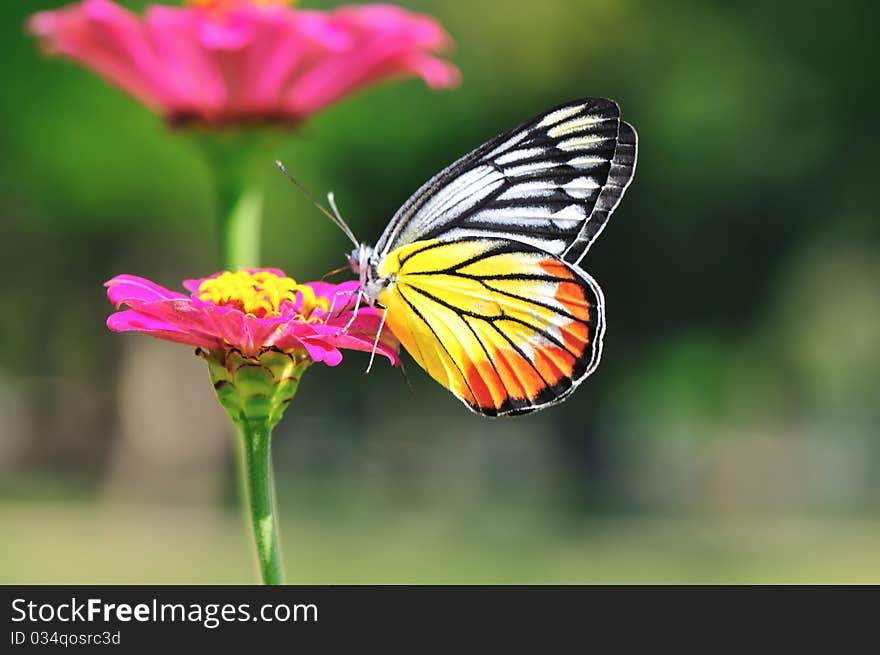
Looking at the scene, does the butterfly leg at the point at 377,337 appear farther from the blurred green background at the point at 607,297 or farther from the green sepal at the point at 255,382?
the blurred green background at the point at 607,297

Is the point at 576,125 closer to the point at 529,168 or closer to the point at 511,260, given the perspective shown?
the point at 529,168

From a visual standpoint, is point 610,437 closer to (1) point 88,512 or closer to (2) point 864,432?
(2) point 864,432

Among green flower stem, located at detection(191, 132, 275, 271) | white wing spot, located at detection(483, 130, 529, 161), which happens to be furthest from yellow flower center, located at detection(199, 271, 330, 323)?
green flower stem, located at detection(191, 132, 275, 271)

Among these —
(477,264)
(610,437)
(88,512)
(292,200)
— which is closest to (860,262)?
(610,437)

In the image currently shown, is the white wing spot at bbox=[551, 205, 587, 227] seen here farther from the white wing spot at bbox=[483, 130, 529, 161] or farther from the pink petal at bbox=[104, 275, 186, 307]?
the pink petal at bbox=[104, 275, 186, 307]

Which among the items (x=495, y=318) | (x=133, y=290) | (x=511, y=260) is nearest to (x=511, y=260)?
(x=511, y=260)

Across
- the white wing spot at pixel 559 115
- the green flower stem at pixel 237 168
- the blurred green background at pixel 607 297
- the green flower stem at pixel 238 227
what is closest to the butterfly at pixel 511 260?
the white wing spot at pixel 559 115

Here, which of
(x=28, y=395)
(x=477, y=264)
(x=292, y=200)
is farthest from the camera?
(x=28, y=395)
